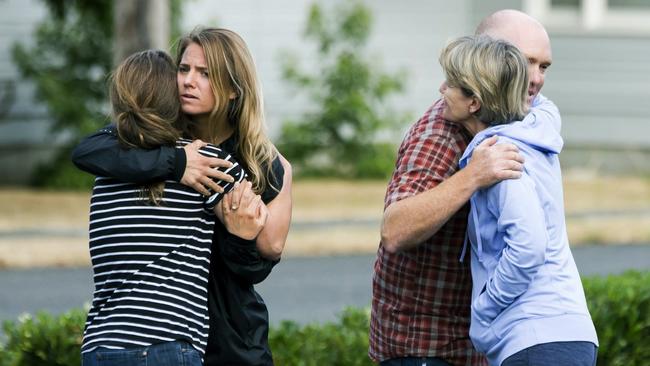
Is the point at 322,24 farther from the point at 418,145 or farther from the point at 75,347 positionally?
the point at 418,145

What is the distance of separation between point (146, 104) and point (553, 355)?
1.30 meters

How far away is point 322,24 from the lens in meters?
18.3

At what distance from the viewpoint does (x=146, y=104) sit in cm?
351

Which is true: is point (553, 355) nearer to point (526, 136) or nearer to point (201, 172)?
point (526, 136)

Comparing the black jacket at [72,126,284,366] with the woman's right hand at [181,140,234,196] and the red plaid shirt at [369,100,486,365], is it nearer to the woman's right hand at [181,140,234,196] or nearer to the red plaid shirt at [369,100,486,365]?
the woman's right hand at [181,140,234,196]

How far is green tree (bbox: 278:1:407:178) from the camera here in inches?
707

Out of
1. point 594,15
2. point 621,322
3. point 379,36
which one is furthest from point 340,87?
point 621,322

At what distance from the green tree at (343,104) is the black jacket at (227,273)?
14158mm

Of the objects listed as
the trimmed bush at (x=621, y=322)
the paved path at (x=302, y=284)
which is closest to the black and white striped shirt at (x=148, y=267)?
the trimmed bush at (x=621, y=322)

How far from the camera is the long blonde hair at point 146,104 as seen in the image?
3492mm

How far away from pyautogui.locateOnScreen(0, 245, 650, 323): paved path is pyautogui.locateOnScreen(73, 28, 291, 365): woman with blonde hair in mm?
5807

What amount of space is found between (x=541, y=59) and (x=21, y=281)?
28.5ft

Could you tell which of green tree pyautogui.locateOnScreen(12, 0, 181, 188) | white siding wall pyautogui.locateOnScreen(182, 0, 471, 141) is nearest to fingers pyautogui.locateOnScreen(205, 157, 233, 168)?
green tree pyautogui.locateOnScreen(12, 0, 181, 188)

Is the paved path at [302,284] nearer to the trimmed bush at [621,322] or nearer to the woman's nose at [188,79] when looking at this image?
the trimmed bush at [621,322]
